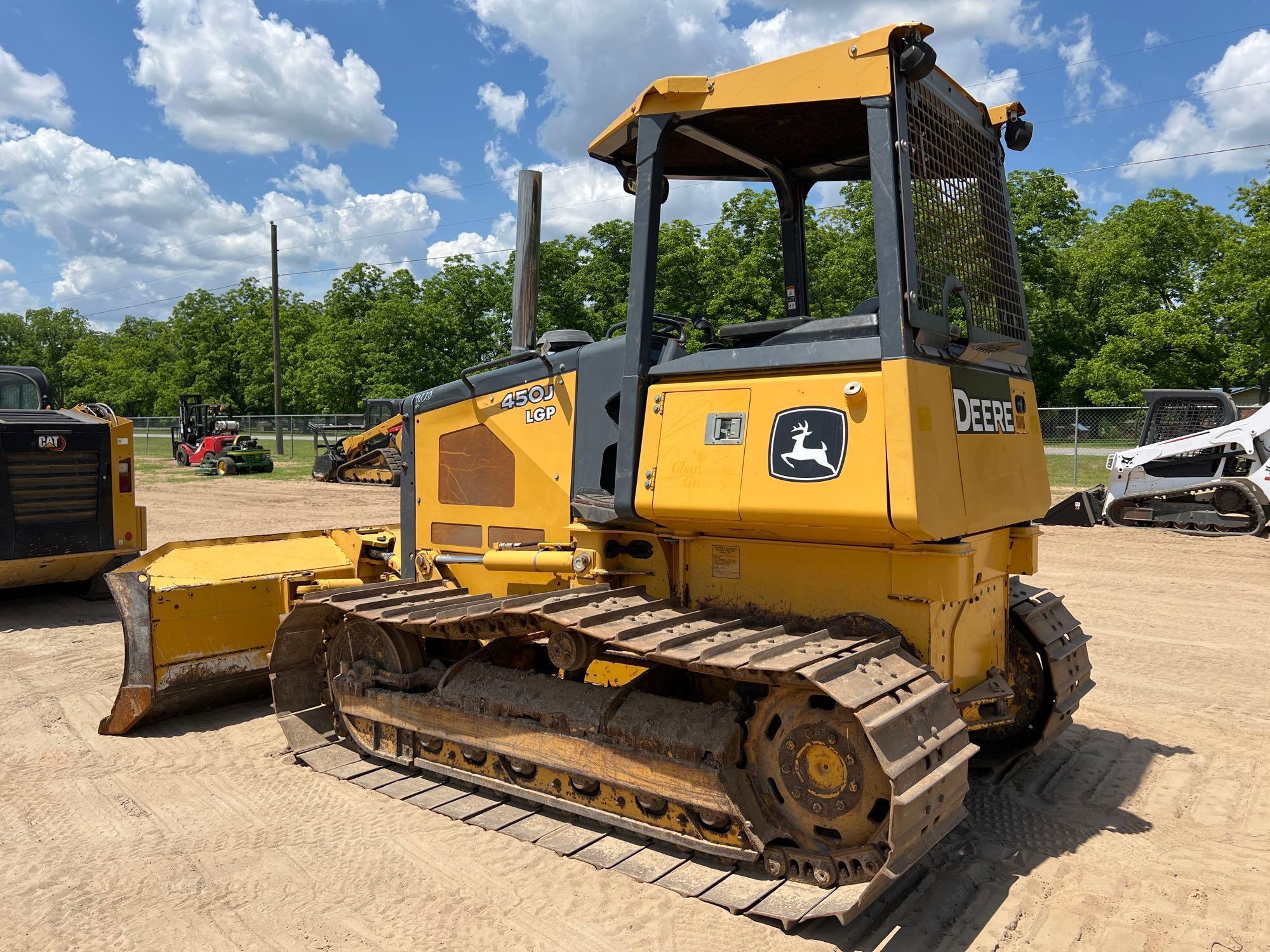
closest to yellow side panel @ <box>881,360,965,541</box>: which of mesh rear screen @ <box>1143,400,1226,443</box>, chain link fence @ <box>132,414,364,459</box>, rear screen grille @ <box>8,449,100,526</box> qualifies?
rear screen grille @ <box>8,449,100,526</box>

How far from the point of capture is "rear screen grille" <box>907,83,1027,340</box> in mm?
3875

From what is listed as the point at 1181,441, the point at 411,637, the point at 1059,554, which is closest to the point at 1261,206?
the point at 1181,441

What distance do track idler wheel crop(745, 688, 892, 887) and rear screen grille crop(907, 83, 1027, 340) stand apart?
5.48ft

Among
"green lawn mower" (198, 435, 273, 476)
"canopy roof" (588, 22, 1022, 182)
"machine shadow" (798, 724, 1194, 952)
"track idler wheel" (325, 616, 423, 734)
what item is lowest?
"machine shadow" (798, 724, 1194, 952)

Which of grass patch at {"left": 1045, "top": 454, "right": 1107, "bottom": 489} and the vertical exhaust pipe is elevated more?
the vertical exhaust pipe

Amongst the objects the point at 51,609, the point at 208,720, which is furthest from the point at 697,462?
the point at 51,609

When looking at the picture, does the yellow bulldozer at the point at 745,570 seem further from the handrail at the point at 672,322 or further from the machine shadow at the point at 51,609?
the machine shadow at the point at 51,609

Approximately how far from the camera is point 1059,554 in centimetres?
1247

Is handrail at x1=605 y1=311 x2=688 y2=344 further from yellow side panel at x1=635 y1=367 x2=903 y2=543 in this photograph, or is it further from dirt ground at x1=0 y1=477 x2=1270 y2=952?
dirt ground at x1=0 y1=477 x2=1270 y2=952

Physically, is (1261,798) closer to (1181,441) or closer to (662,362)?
(662,362)

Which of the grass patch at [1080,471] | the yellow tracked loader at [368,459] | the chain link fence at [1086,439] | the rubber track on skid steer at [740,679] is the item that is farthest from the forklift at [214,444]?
the rubber track on skid steer at [740,679]

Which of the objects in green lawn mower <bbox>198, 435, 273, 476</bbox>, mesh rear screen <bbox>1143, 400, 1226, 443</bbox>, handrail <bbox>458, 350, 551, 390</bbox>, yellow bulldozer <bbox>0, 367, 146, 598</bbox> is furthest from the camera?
green lawn mower <bbox>198, 435, 273, 476</bbox>

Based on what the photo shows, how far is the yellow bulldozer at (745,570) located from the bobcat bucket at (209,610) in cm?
4

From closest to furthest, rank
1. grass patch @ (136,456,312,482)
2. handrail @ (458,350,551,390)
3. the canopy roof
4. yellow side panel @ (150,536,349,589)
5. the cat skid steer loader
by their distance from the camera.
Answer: the canopy roof < handrail @ (458,350,551,390) < yellow side panel @ (150,536,349,589) < the cat skid steer loader < grass patch @ (136,456,312,482)
